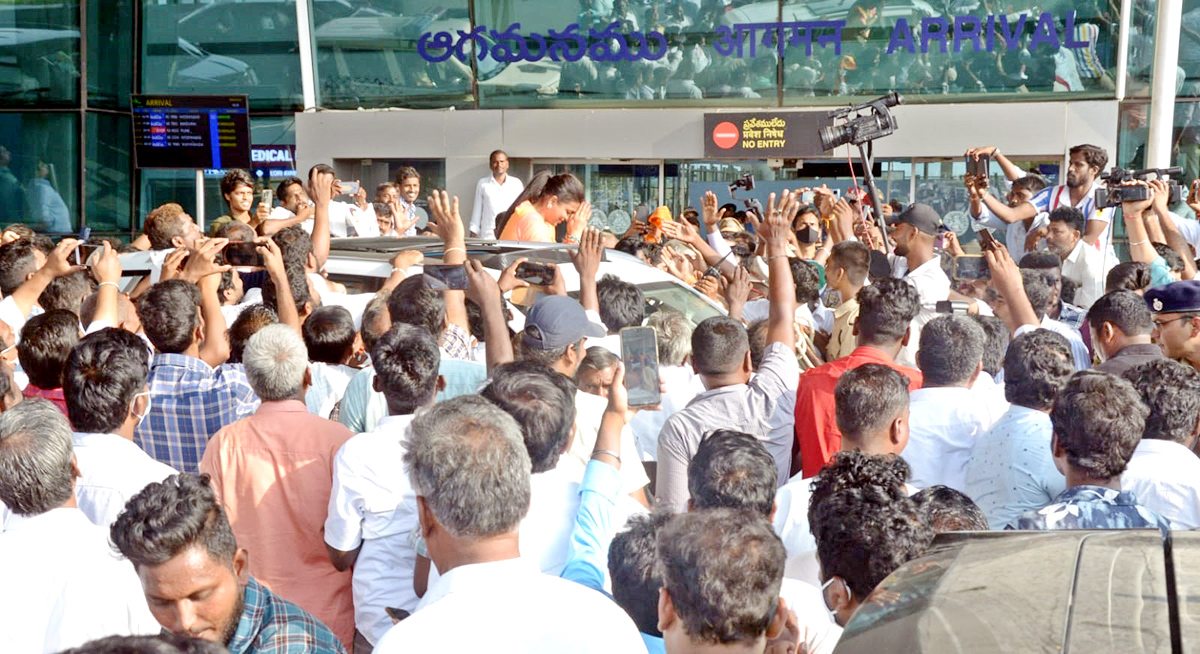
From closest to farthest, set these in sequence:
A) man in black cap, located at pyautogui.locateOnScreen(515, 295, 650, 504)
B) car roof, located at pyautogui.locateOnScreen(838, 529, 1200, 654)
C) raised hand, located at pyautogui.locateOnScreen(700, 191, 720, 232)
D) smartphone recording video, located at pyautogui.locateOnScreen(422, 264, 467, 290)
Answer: car roof, located at pyautogui.locateOnScreen(838, 529, 1200, 654) < man in black cap, located at pyautogui.locateOnScreen(515, 295, 650, 504) < smartphone recording video, located at pyautogui.locateOnScreen(422, 264, 467, 290) < raised hand, located at pyautogui.locateOnScreen(700, 191, 720, 232)

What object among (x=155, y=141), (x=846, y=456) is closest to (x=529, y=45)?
(x=155, y=141)

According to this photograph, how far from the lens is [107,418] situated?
387 centimetres

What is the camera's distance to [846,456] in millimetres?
3094

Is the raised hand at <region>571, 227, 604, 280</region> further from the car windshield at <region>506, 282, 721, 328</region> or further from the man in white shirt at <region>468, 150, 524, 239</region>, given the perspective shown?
the man in white shirt at <region>468, 150, 524, 239</region>

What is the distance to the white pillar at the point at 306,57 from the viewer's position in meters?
18.4

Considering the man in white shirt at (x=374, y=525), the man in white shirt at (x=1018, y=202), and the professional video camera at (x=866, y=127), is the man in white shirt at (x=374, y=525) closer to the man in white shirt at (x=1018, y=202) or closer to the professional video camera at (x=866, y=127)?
the professional video camera at (x=866, y=127)

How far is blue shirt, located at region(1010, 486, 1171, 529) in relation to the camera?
334 cm

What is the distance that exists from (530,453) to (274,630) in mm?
921

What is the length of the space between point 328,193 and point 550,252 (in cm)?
131

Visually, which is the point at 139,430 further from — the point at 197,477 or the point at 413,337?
the point at 197,477

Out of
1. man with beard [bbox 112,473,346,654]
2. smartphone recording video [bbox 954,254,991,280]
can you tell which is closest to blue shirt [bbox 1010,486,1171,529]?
man with beard [bbox 112,473,346,654]

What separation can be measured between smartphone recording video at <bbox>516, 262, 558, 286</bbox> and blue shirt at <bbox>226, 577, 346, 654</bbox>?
3.23m

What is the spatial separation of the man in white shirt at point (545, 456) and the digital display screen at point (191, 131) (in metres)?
11.9

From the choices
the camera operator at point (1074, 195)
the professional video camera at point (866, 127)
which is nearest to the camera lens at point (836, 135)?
the professional video camera at point (866, 127)
